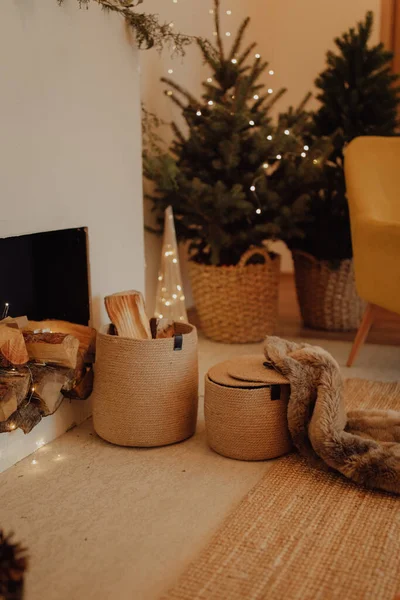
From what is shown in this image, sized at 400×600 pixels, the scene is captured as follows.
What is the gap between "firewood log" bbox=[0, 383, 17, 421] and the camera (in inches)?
60.4

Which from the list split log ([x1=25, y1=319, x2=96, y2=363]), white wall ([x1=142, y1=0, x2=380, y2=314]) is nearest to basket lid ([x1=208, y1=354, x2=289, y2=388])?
split log ([x1=25, y1=319, x2=96, y2=363])

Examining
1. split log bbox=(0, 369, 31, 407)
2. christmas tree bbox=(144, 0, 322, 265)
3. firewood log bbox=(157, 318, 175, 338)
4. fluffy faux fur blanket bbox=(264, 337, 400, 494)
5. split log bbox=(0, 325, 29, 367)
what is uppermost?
christmas tree bbox=(144, 0, 322, 265)

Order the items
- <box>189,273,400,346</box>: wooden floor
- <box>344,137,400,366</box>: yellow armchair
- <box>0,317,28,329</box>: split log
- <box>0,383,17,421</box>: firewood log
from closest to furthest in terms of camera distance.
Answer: <box>0,383,17,421</box>: firewood log
<box>0,317,28,329</box>: split log
<box>344,137,400,366</box>: yellow armchair
<box>189,273,400,346</box>: wooden floor

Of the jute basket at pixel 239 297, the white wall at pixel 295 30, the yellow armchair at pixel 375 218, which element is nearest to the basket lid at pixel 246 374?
the yellow armchair at pixel 375 218

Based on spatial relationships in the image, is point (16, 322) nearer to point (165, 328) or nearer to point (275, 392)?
point (165, 328)

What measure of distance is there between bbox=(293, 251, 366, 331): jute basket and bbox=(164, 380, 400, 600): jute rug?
1.55 metres

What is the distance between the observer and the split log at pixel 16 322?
5.46 ft

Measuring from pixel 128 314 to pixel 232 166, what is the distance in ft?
3.40

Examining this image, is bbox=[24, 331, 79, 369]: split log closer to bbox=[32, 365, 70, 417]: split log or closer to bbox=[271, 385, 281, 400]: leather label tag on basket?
bbox=[32, 365, 70, 417]: split log

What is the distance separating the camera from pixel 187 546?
1348mm

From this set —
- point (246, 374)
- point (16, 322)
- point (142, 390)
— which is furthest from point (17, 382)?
point (246, 374)

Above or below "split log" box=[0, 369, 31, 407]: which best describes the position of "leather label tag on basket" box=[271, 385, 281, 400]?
below

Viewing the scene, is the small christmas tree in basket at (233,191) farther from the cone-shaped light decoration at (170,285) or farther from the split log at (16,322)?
the split log at (16,322)

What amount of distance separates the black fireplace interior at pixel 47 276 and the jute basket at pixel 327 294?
4.54ft
